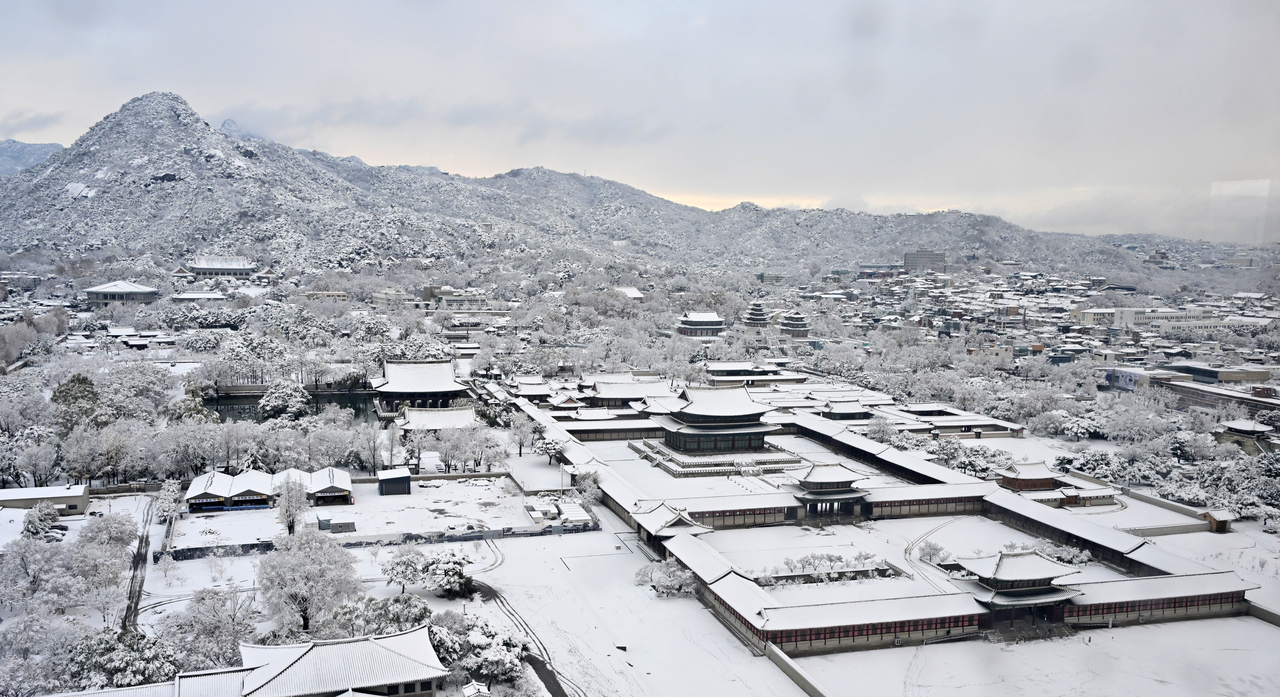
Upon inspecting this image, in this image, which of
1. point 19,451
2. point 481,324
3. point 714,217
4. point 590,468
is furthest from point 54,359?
point 714,217

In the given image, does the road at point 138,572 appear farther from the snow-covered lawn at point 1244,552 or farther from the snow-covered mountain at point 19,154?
the snow-covered mountain at point 19,154

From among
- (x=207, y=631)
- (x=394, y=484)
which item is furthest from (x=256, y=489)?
(x=207, y=631)

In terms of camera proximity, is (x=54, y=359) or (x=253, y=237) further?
(x=253, y=237)

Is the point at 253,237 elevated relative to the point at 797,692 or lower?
elevated

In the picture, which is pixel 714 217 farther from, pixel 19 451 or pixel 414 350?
pixel 19 451

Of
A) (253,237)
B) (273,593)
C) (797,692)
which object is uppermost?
(253,237)

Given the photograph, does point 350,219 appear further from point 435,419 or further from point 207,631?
point 207,631
